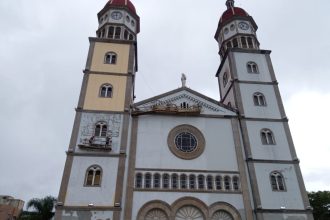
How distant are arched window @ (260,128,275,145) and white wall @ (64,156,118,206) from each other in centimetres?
1247

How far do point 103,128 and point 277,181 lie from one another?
47.2 feet

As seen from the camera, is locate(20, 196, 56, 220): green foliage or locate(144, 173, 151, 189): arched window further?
locate(20, 196, 56, 220): green foliage

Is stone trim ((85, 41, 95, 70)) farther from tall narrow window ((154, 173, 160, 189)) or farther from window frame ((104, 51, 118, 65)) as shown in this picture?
tall narrow window ((154, 173, 160, 189))

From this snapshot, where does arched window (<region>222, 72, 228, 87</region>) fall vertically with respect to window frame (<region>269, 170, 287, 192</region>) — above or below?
above

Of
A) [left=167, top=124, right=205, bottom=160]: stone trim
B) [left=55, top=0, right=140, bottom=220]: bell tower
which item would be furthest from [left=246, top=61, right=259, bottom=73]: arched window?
[left=55, top=0, right=140, bottom=220]: bell tower

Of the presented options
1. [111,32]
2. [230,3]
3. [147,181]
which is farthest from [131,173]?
[230,3]

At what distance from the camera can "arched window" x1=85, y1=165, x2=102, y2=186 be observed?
21.5m

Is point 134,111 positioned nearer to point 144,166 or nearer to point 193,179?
point 144,166

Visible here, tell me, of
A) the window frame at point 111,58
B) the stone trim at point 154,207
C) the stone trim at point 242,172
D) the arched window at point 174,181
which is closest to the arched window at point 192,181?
the arched window at point 174,181

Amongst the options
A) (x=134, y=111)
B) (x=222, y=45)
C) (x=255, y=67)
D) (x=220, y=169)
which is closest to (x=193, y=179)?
(x=220, y=169)

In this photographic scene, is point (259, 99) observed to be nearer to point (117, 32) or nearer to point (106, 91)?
point (106, 91)

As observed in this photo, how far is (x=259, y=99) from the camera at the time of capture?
2803cm

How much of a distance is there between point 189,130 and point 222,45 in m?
13.0

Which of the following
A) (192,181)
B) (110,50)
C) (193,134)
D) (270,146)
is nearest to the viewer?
(192,181)
